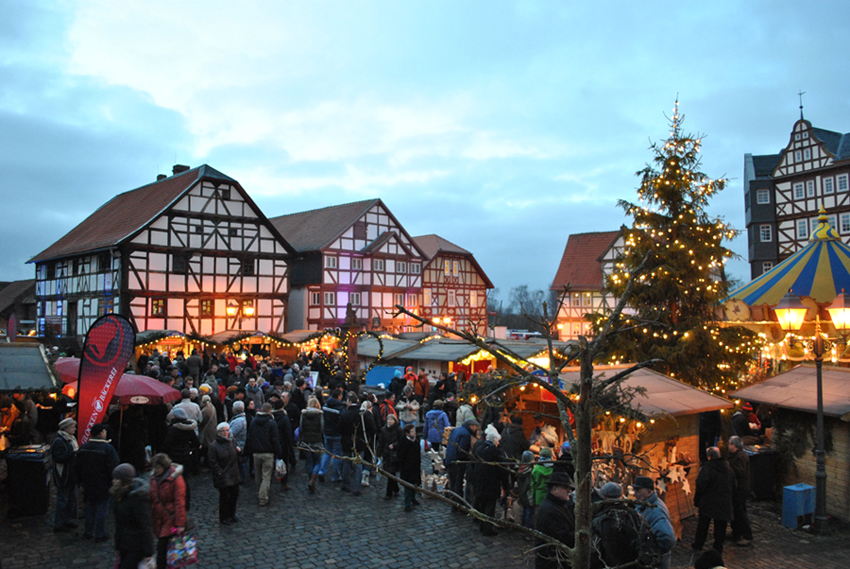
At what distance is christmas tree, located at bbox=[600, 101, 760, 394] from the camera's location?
14.3 metres

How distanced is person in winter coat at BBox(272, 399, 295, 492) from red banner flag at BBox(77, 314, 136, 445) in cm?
238

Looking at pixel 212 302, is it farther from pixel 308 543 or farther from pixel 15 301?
pixel 15 301

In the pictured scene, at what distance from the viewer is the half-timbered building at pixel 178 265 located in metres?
28.8

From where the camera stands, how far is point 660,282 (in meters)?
14.6

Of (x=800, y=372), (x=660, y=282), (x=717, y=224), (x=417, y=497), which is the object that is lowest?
(x=417, y=497)

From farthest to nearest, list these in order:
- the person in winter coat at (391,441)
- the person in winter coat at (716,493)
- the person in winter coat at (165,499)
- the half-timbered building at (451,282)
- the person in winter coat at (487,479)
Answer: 1. the half-timbered building at (451,282)
2. the person in winter coat at (391,441)
3. the person in winter coat at (487,479)
4. the person in winter coat at (716,493)
5. the person in winter coat at (165,499)

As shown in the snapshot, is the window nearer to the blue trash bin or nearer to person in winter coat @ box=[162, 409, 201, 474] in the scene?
→ the blue trash bin

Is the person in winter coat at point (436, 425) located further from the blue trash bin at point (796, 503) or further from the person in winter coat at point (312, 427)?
the blue trash bin at point (796, 503)

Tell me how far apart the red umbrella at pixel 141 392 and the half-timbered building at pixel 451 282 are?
107 feet

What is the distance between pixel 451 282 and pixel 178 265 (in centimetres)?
2069

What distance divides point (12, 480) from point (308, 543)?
4.18m

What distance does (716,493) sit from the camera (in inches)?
305

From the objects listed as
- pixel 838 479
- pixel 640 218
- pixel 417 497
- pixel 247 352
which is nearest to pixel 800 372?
pixel 838 479

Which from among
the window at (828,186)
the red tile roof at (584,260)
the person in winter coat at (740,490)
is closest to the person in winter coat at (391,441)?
the person in winter coat at (740,490)
